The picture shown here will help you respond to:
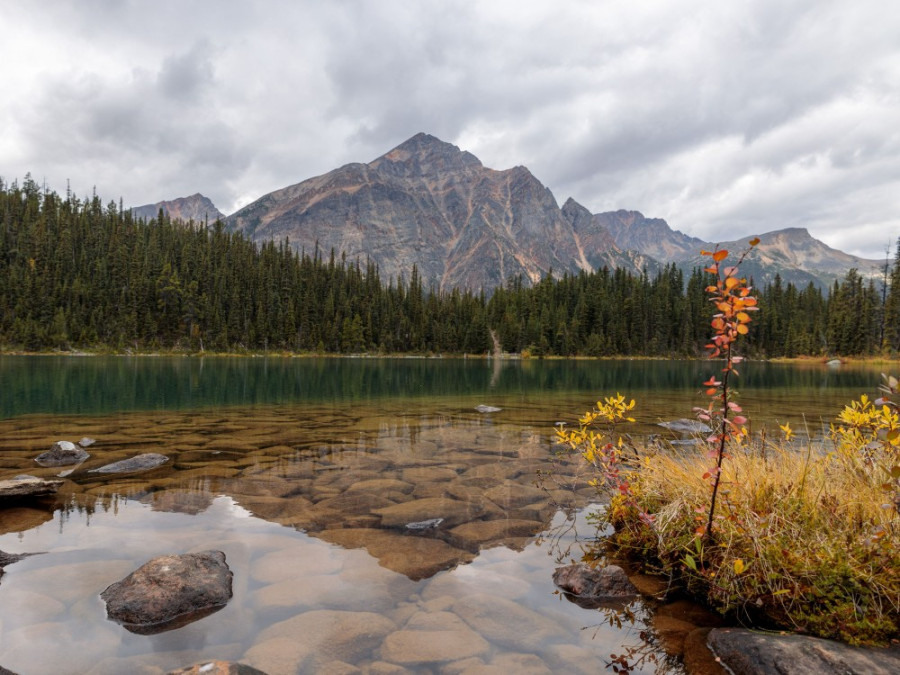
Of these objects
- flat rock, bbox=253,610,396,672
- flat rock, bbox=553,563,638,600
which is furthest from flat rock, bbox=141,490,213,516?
flat rock, bbox=553,563,638,600

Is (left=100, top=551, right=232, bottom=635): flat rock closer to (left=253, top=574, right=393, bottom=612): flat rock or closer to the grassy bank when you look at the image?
(left=253, top=574, right=393, bottom=612): flat rock

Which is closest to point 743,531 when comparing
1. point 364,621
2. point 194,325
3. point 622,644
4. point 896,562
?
point 896,562

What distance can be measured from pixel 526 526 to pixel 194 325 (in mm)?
146620

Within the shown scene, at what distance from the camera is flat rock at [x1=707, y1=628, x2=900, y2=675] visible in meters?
4.18

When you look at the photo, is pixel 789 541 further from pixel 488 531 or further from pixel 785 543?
pixel 488 531

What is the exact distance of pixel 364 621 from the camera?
5.62m

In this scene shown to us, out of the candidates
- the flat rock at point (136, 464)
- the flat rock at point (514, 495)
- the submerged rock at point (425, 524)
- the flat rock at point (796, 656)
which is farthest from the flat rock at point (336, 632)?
the flat rock at point (136, 464)

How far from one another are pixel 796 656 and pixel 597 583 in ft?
7.73

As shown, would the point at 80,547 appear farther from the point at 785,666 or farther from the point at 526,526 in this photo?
the point at 785,666

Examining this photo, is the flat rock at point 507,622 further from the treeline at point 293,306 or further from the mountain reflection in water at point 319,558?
the treeline at point 293,306

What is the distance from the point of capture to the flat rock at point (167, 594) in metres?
5.60

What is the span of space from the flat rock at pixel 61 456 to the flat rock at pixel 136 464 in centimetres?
124

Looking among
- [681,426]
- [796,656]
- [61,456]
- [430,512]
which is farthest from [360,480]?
[681,426]

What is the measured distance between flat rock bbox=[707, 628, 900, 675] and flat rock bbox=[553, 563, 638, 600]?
144 cm
